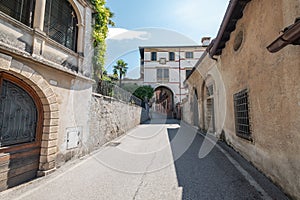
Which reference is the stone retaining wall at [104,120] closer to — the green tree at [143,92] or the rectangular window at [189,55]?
the green tree at [143,92]

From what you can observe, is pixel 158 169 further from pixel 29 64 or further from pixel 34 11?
pixel 34 11

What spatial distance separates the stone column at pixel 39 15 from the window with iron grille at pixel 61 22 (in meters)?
0.34

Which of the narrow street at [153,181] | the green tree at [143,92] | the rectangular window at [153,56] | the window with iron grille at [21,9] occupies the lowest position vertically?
the narrow street at [153,181]

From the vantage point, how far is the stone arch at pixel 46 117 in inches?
132

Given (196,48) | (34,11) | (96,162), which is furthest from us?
(196,48)

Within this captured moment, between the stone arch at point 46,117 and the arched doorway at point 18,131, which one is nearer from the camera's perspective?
the arched doorway at point 18,131

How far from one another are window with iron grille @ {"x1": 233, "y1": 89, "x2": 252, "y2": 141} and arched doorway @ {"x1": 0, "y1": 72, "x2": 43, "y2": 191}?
5512 mm

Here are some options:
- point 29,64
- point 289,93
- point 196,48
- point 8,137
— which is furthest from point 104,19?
point 196,48

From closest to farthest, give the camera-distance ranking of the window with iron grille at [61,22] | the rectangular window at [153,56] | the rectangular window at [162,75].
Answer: the window with iron grille at [61,22] → the rectangular window at [162,75] → the rectangular window at [153,56]

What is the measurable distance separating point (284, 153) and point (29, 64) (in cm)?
533

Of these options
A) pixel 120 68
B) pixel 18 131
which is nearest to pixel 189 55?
pixel 120 68

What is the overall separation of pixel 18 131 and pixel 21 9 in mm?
2855

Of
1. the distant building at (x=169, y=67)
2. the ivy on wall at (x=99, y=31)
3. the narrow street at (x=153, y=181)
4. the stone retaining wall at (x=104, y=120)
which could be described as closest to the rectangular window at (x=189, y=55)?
the distant building at (x=169, y=67)

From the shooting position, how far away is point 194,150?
5637mm
